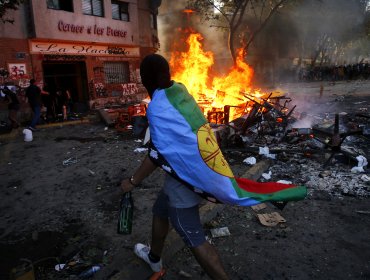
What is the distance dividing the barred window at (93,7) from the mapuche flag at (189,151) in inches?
683

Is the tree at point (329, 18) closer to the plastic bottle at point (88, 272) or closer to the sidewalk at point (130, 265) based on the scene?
the sidewalk at point (130, 265)

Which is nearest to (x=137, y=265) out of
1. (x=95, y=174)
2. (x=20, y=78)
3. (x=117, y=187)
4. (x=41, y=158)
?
(x=117, y=187)

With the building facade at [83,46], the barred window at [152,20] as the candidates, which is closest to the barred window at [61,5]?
the building facade at [83,46]

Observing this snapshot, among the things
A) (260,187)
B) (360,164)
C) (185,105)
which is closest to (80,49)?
(360,164)

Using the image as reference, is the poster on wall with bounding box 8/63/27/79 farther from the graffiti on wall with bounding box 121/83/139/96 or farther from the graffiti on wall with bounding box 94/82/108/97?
the graffiti on wall with bounding box 121/83/139/96

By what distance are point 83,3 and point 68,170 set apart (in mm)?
13916

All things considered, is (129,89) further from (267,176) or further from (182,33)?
(267,176)

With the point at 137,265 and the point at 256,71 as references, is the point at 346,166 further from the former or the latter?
the point at 256,71

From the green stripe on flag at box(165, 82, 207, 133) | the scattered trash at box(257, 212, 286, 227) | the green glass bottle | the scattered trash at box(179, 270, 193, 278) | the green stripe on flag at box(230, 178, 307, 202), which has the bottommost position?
the scattered trash at box(179, 270, 193, 278)

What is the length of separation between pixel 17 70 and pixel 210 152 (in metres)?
14.7

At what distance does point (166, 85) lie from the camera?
87.6 inches

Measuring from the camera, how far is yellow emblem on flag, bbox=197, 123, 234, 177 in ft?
6.82

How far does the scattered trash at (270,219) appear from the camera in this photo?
3.83 m

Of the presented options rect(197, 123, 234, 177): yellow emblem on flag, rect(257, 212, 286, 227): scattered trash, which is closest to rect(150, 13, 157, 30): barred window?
rect(257, 212, 286, 227): scattered trash
